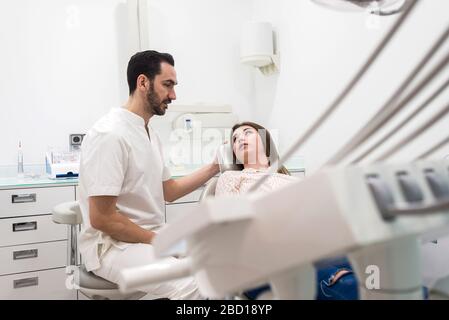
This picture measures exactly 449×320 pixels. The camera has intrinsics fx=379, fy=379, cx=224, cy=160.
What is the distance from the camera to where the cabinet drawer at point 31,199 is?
2135 mm

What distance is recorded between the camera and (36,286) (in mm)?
2195

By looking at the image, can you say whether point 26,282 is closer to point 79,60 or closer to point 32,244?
point 32,244

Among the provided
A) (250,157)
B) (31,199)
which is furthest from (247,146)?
(31,199)

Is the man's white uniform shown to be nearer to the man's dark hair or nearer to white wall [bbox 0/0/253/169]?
the man's dark hair

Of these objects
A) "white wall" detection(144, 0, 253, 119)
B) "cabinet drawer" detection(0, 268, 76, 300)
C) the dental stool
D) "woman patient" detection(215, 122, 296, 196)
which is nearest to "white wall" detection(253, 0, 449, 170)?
"white wall" detection(144, 0, 253, 119)

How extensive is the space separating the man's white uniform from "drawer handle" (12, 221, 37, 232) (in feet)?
2.81

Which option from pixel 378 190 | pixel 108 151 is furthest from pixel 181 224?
pixel 108 151

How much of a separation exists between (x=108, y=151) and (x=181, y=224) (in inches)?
41.4

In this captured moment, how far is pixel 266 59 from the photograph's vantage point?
3094 mm

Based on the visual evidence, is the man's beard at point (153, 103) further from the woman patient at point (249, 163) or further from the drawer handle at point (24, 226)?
the drawer handle at point (24, 226)

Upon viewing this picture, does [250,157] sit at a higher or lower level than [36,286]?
higher

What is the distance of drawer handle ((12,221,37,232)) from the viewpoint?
2152 mm

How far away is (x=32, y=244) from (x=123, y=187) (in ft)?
3.46

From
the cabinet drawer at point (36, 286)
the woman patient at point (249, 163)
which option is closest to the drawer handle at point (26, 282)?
the cabinet drawer at point (36, 286)
